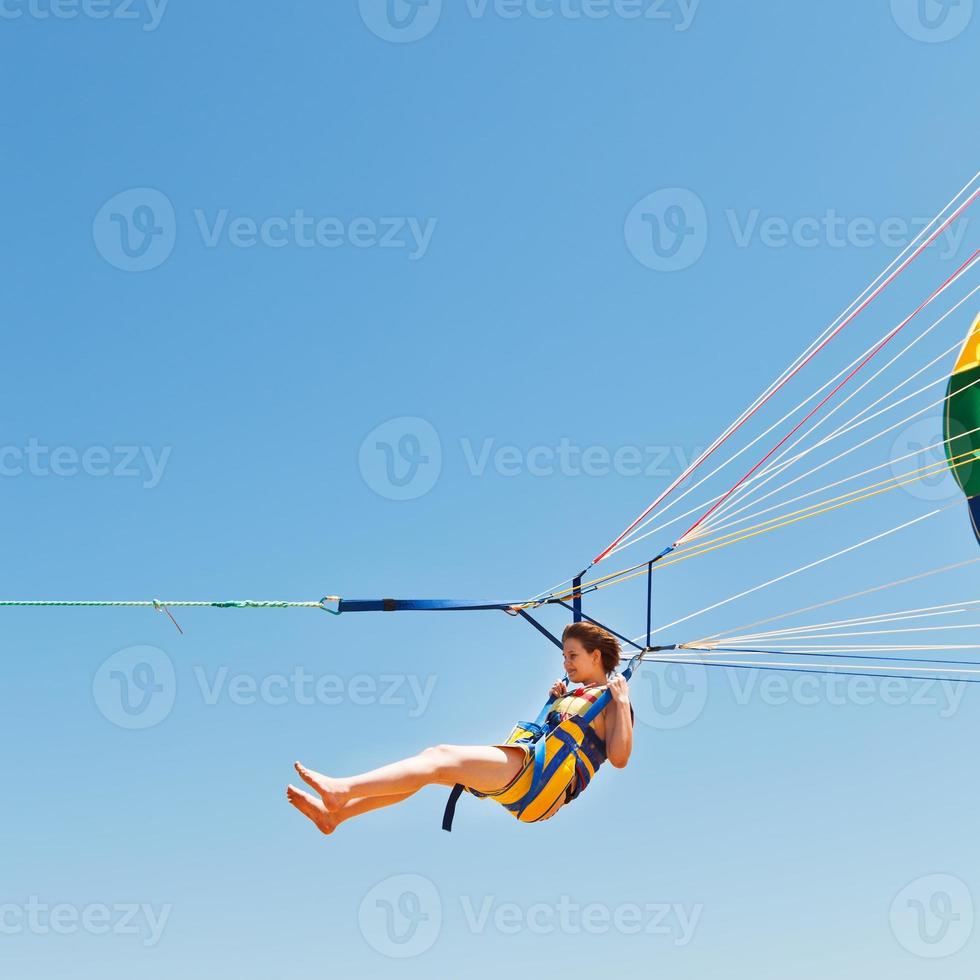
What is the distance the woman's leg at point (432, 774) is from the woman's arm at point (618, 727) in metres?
0.60

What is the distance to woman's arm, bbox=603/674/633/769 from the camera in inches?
278

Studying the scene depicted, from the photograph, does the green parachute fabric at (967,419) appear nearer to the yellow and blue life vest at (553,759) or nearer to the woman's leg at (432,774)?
the yellow and blue life vest at (553,759)

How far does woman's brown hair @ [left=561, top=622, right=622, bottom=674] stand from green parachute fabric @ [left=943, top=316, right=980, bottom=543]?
124 inches

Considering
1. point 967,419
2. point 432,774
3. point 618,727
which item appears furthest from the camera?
point 967,419

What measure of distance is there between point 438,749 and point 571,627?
1.61 metres

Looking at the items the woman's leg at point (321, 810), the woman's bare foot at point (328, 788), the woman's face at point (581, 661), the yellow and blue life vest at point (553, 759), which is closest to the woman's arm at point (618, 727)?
the yellow and blue life vest at point (553, 759)

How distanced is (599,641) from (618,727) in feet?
2.03

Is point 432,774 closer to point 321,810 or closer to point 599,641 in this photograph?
point 321,810

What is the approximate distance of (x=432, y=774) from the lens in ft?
19.9

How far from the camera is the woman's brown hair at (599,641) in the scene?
748 cm

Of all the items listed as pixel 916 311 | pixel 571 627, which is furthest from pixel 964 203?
pixel 571 627

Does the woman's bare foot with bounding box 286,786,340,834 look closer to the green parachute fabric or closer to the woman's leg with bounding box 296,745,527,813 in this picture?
the woman's leg with bounding box 296,745,527,813

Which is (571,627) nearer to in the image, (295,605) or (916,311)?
(295,605)

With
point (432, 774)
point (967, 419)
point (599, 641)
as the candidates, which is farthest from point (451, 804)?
point (967, 419)
